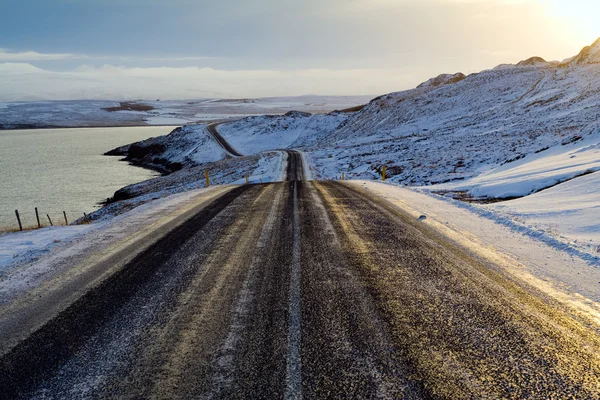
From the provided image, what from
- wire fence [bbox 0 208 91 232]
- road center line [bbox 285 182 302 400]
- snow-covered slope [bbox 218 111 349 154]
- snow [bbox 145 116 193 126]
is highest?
road center line [bbox 285 182 302 400]

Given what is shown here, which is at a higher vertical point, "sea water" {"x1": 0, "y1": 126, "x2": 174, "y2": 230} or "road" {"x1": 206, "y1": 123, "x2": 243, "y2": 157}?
"road" {"x1": 206, "y1": 123, "x2": 243, "y2": 157}

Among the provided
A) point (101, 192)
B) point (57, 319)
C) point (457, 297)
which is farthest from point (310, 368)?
point (101, 192)

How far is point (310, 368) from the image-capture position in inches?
124

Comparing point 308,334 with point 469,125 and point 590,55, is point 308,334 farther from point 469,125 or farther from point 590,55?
point 590,55

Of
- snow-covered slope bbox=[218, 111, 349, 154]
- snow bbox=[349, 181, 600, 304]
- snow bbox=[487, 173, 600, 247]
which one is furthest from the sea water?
snow bbox=[487, 173, 600, 247]

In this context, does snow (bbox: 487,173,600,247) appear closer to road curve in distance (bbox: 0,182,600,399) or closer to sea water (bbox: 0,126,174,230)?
road curve in distance (bbox: 0,182,600,399)

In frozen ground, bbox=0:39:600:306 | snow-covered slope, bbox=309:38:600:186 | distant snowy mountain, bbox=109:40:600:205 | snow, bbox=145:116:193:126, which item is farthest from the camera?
snow, bbox=145:116:193:126

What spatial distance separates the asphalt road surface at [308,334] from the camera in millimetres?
2957

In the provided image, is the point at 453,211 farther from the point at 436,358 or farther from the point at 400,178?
the point at 400,178

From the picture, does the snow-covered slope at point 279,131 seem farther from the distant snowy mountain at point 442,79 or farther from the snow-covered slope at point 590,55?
the snow-covered slope at point 590,55

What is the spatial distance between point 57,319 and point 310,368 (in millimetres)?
3037

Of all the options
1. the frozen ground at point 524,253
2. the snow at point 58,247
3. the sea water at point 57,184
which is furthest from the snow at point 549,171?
the sea water at point 57,184

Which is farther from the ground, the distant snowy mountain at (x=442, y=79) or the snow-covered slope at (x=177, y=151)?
the distant snowy mountain at (x=442, y=79)

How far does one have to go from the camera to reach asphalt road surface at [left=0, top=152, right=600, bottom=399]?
2957 mm
